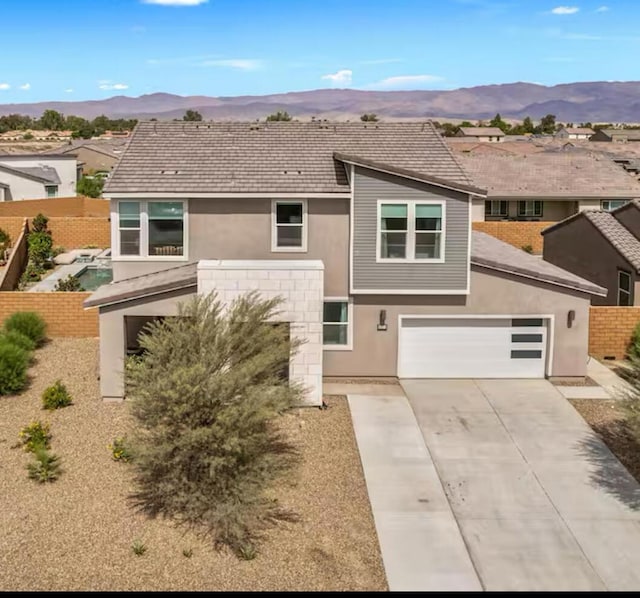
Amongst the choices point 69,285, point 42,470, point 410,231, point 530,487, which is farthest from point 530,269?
point 69,285

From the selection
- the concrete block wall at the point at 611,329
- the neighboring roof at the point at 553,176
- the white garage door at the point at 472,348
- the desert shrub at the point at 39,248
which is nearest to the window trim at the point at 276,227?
the white garage door at the point at 472,348

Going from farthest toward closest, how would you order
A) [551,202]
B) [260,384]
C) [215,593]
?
1. [551,202]
2. [260,384]
3. [215,593]

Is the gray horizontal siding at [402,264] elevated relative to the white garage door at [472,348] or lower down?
elevated

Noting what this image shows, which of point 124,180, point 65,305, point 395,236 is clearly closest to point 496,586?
point 395,236

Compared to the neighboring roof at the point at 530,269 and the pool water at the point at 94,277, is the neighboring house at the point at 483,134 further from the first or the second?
the neighboring roof at the point at 530,269

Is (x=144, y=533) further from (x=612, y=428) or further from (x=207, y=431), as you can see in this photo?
(x=612, y=428)

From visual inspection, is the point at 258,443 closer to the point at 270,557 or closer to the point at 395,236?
the point at 270,557
